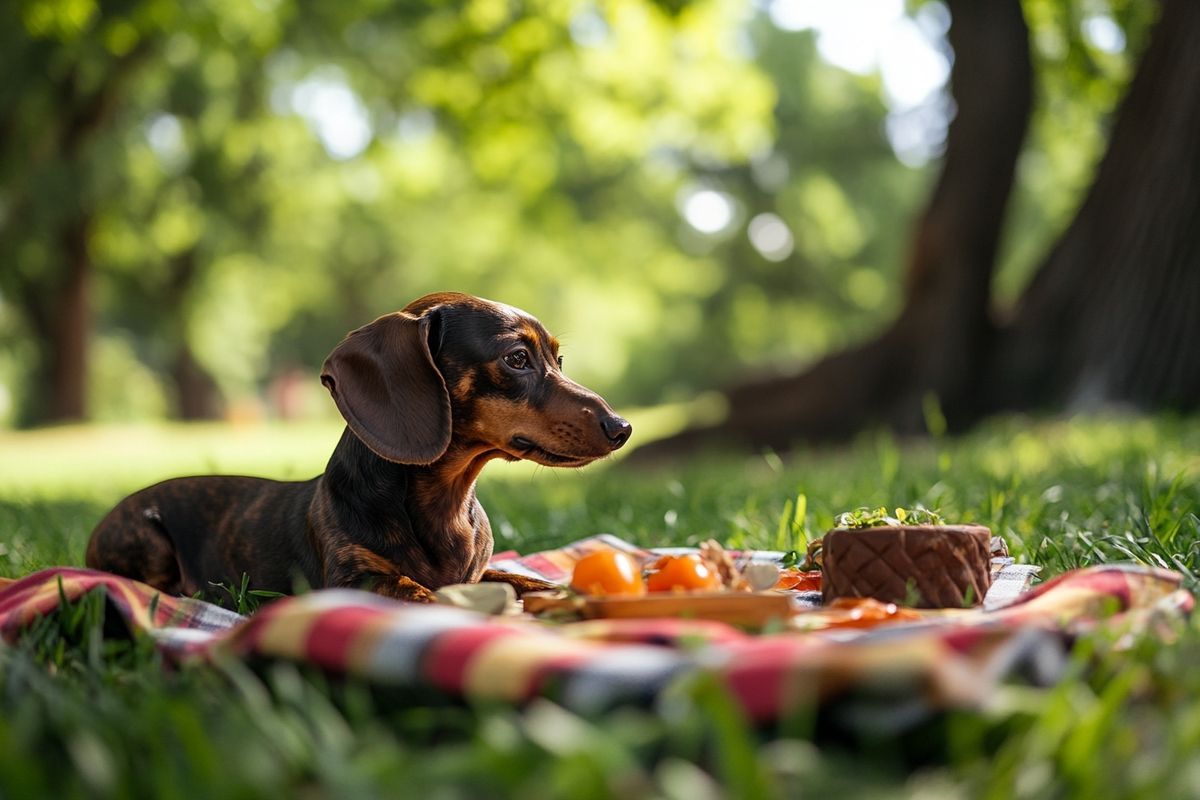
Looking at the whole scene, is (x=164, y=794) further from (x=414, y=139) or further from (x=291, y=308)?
(x=291, y=308)

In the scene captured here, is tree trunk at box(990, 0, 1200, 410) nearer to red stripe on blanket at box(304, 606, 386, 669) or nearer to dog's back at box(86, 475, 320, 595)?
dog's back at box(86, 475, 320, 595)

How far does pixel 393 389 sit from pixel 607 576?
847mm

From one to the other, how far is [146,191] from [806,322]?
63.7 ft

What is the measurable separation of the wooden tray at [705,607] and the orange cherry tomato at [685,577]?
0.25 metres

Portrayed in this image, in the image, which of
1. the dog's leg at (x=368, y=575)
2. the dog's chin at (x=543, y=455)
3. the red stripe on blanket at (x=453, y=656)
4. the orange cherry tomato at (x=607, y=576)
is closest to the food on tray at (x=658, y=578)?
the orange cherry tomato at (x=607, y=576)

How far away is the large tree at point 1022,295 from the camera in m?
7.43

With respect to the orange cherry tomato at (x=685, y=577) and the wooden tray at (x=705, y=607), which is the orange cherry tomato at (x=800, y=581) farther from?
the wooden tray at (x=705, y=607)

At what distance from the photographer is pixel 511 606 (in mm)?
2578

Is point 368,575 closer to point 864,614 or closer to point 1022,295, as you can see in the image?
point 864,614

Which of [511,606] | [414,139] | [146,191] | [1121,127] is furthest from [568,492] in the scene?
[414,139]

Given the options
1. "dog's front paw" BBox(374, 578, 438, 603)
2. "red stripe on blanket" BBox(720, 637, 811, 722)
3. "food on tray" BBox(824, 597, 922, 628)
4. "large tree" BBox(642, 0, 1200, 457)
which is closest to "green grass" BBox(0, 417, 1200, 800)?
"red stripe on blanket" BBox(720, 637, 811, 722)

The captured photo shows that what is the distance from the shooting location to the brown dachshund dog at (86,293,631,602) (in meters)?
2.93

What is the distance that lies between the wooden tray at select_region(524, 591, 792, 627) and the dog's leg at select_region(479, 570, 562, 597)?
3.03 feet

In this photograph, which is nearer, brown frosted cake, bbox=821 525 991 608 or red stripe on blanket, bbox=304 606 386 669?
red stripe on blanket, bbox=304 606 386 669
